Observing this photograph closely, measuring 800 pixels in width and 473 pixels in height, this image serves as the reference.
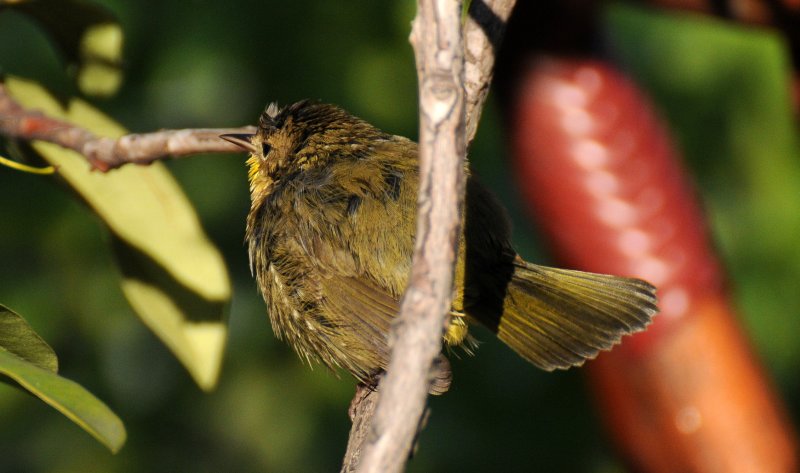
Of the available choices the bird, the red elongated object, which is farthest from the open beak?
the red elongated object

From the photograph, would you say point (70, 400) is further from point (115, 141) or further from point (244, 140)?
point (244, 140)

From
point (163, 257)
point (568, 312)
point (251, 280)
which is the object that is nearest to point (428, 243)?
point (163, 257)

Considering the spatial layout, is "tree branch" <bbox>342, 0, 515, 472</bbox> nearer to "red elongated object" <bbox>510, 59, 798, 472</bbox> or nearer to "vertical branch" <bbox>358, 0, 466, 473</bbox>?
"vertical branch" <bbox>358, 0, 466, 473</bbox>

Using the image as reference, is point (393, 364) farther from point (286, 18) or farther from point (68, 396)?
point (286, 18)

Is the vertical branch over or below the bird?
over

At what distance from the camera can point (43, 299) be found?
3490mm

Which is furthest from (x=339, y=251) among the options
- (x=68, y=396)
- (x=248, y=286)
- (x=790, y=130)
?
(x=790, y=130)

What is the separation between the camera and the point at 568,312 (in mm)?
1877

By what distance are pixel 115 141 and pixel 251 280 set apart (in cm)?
203

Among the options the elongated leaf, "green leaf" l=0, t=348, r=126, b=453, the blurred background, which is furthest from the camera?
the blurred background

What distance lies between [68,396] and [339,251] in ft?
2.46

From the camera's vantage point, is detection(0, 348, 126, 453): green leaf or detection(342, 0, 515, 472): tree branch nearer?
detection(342, 0, 515, 472): tree branch

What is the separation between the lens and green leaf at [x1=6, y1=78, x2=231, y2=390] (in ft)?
5.42

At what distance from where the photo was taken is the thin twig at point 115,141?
153 cm
